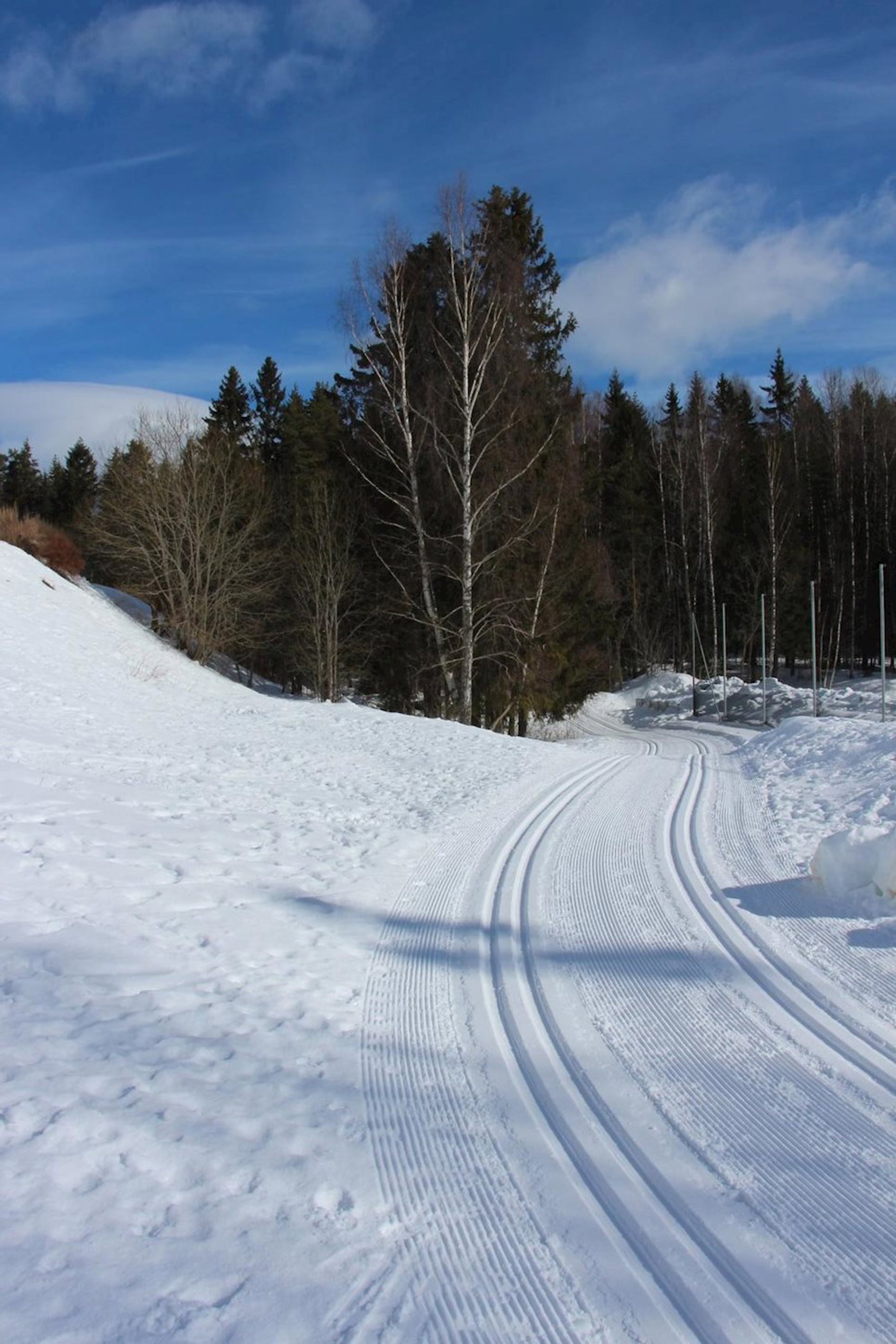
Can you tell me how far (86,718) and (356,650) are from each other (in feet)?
46.8

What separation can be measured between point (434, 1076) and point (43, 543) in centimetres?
2444

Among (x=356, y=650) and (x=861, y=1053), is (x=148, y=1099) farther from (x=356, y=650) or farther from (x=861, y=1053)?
(x=356, y=650)

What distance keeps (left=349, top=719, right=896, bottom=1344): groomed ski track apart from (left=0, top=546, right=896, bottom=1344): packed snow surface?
1cm

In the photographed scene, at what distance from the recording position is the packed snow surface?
94.2 inches

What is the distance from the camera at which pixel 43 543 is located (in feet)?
79.5

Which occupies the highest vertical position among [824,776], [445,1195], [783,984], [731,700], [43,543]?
[43,543]

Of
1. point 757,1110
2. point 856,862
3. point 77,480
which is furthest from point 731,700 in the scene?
point 77,480

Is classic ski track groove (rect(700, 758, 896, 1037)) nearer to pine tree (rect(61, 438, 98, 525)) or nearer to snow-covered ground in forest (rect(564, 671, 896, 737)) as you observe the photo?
snow-covered ground in forest (rect(564, 671, 896, 737))

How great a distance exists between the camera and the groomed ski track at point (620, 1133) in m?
2.36

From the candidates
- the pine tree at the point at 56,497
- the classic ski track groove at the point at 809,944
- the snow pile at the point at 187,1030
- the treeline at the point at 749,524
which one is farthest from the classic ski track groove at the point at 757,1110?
the pine tree at the point at 56,497

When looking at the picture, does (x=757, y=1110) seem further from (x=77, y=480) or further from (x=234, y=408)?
(x=77, y=480)

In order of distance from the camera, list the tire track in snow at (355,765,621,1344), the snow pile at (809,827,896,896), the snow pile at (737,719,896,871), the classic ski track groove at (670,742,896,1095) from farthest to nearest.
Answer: the snow pile at (737,719,896,871), the snow pile at (809,827,896,896), the classic ski track groove at (670,742,896,1095), the tire track in snow at (355,765,621,1344)

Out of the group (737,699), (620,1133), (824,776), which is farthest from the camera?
(737,699)

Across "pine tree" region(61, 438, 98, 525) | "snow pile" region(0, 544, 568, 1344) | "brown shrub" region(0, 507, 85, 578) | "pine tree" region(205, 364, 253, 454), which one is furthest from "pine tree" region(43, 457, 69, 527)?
"snow pile" region(0, 544, 568, 1344)
